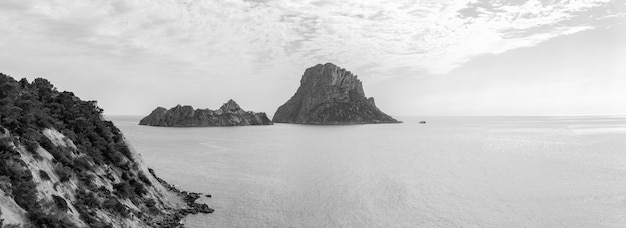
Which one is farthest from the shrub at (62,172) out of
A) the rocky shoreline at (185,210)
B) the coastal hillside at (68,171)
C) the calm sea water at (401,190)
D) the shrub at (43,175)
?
the calm sea water at (401,190)

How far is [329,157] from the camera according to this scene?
329ft

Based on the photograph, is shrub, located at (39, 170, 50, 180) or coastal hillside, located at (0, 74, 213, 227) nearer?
coastal hillside, located at (0, 74, 213, 227)

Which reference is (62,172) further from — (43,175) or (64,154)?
(64,154)

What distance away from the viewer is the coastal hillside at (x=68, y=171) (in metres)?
22.1

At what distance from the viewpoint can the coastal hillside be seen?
2211 centimetres

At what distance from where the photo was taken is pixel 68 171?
27.7 metres

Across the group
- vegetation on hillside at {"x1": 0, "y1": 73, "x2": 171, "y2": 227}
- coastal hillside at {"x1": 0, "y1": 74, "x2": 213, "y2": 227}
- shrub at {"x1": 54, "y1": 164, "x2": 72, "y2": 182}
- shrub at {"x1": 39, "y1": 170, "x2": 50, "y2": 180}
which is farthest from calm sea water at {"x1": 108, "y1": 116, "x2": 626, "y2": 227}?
shrub at {"x1": 39, "y1": 170, "x2": 50, "y2": 180}

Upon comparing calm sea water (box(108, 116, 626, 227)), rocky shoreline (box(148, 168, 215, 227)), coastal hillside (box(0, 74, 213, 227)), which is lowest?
calm sea water (box(108, 116, 626, 227))

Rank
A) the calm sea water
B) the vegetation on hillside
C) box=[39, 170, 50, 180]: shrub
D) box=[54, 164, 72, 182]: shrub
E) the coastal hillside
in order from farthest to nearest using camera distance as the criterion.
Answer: the calm sea water, box=[54, 164, 72, 182]: shrub, box=[39, 170, 50, 180]: shrub, the vegetation on hillside, the coastal hillside

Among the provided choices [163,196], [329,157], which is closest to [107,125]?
[163,196]

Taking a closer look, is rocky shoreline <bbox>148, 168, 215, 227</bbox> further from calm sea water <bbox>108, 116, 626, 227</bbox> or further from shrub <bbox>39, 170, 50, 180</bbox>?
shrub <bbox>39, 170, 50, 180</bbox>

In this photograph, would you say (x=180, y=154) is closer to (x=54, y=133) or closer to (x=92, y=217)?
(x=54, y=133)

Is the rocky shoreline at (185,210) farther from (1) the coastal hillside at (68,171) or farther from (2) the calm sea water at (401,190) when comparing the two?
(2) the calm sea water at (401,190)

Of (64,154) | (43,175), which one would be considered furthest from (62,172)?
(64,154)
